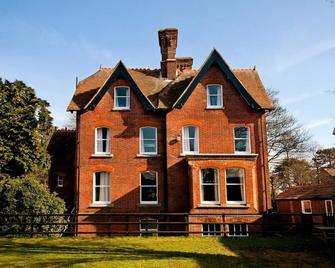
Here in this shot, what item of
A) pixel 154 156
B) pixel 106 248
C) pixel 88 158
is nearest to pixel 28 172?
pixel 88 158

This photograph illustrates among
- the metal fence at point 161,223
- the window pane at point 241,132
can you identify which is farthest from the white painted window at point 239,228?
the window pane at point 241,132

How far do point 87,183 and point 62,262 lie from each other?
11.8 metres

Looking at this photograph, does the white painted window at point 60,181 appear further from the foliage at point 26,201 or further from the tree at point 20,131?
the foliage at point 26,201

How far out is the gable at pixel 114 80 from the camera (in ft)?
80.8

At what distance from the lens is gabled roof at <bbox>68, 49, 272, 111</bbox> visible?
24.6 metres

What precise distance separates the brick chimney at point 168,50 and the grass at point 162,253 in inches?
575

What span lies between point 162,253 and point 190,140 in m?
11.3

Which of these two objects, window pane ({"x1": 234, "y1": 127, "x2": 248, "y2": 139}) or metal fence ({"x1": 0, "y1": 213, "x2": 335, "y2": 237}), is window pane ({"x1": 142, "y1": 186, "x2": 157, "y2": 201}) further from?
window pane ({"x1": 234, "y1": 127, "x2": 248, "y2": 139})

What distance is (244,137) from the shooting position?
24562 mm

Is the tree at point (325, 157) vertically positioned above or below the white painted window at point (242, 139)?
above

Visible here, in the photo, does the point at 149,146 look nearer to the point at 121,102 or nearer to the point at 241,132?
the point at 121,102

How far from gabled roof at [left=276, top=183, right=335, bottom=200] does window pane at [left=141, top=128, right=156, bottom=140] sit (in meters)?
14.9

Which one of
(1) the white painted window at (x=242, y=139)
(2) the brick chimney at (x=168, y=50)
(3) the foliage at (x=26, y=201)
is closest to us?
(3) the foliage at (x=26, y=201)

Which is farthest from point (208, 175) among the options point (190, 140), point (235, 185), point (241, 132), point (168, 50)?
point (168, 50)
